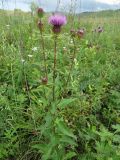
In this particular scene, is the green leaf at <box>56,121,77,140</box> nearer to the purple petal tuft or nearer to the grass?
the grass

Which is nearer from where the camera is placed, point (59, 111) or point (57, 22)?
point (57, 22)

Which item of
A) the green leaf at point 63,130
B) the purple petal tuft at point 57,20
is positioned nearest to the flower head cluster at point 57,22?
the purple petal tuft at point 57,20

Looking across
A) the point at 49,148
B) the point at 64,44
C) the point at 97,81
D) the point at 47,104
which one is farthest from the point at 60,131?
the point at 64,44

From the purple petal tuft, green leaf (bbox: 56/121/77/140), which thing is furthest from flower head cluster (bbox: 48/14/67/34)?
green leaf (bbox: 56/121/77/140)

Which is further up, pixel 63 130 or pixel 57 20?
pixel 57 20

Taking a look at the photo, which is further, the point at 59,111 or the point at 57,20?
the point at 59,111

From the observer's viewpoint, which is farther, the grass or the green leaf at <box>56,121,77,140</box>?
the grass

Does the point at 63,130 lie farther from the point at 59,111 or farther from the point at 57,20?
the point at 57,20

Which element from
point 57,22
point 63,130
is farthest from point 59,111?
point 57,22

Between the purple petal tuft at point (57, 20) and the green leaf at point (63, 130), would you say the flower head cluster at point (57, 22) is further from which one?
the green leaf at point (63, 130)

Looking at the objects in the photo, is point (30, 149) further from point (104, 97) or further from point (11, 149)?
point (104, 97)

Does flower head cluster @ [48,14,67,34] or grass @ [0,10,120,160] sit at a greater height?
flower head cluster @ [48,14,67,34]

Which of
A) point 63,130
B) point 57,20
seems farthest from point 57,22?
point 63,130

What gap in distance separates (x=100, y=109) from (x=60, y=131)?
88 cm
